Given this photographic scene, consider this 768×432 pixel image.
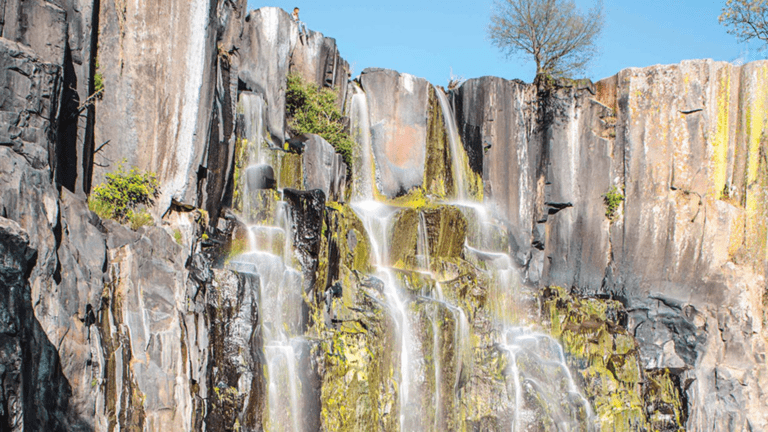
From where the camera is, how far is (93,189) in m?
10.0

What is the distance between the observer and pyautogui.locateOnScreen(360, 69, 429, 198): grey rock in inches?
630

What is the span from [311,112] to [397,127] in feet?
8.54

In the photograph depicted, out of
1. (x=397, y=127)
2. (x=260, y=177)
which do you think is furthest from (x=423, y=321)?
(x=397, y=127)

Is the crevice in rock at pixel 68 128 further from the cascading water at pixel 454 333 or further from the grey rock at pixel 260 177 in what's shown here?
the cascading water at pixel 454 333

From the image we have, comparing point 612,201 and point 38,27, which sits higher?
point 38,27

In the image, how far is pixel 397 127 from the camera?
16.3m

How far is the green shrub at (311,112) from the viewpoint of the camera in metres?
14.8

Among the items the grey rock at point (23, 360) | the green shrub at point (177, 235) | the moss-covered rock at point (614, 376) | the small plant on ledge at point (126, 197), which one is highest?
the small plant on ledge at point (126, 197)

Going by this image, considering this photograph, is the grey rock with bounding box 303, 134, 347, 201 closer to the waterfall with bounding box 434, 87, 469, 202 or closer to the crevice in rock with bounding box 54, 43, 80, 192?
the waterfall with bounding box 434, 87, 469, 202

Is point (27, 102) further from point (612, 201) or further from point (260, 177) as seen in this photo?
point (612, 201)

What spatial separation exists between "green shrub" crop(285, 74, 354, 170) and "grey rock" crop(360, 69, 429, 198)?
1.32m

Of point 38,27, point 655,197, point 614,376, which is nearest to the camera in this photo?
point 38,27

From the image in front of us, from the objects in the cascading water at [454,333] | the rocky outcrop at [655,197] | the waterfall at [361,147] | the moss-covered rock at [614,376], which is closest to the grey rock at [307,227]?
the cascading water at [454,333]

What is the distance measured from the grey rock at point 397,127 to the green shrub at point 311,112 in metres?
1.32
